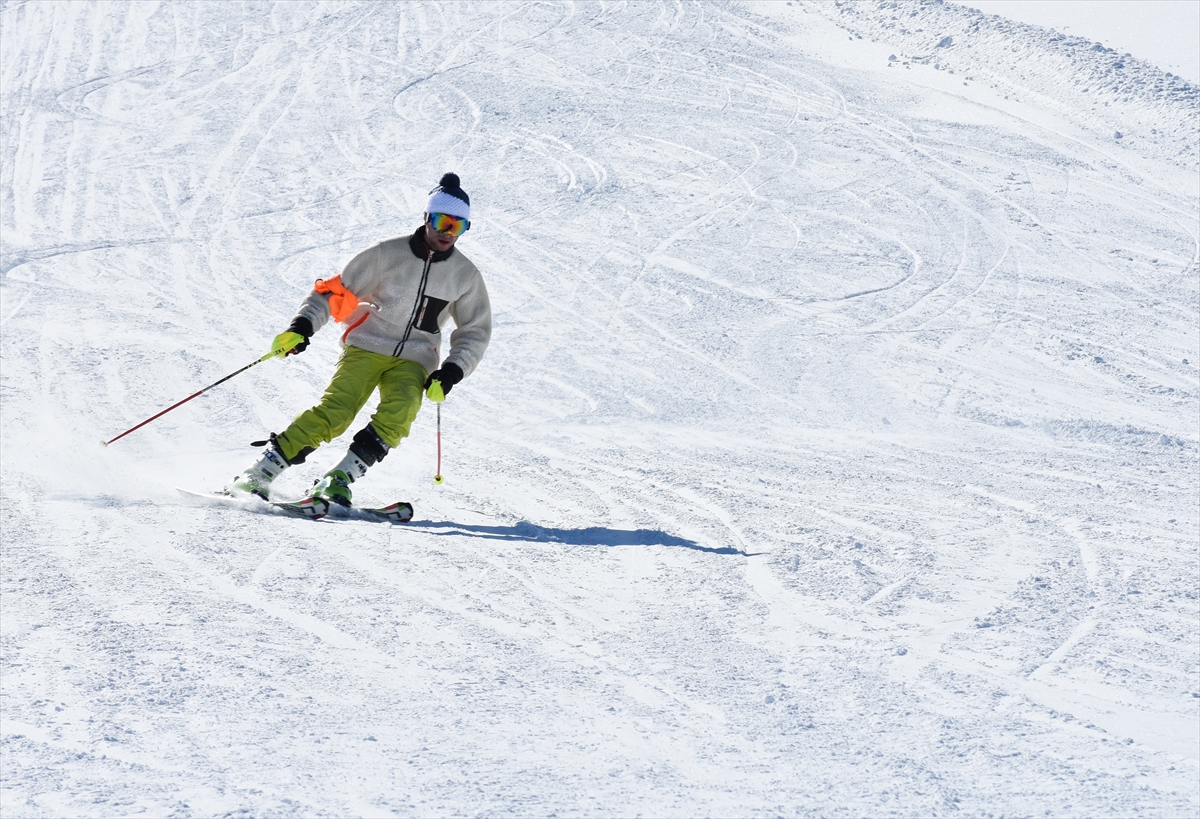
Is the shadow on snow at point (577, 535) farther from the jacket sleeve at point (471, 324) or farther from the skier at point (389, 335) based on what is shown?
the jacket sleeve at point (471, 324)

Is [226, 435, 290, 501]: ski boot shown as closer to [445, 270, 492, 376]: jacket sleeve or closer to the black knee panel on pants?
the black knee panel on pants

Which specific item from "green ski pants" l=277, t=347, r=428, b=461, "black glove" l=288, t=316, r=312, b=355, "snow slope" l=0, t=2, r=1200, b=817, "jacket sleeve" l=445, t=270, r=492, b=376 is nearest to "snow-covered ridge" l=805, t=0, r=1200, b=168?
"snow slope" l=0, t=2, r=1200, b=817

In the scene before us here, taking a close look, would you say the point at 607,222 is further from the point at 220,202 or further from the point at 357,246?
Answer: the point at 220,202

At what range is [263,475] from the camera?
5.40 meters

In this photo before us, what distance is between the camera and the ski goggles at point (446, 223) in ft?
18.2

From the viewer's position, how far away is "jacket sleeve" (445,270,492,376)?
19.1 ft

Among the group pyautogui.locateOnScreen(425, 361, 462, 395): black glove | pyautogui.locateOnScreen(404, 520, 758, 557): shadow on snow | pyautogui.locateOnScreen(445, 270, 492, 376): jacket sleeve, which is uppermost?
pyautogui.locateOnScreen(445, 270, 492, 376): jacket sleeve

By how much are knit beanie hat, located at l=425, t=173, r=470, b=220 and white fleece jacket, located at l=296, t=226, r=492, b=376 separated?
18 centimetres

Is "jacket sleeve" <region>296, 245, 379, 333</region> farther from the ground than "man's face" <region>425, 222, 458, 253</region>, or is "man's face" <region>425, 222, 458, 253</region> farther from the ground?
"man's face" <region>425, 222, 458, 253</region>

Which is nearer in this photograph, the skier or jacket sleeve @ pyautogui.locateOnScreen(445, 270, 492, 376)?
the skier

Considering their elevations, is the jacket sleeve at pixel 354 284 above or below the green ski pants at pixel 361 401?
above

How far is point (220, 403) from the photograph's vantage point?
7043 mm

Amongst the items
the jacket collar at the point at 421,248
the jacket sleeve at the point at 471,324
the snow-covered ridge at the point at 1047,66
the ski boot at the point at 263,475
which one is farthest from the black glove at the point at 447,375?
the snow-covered ridge at the point at 1047,66

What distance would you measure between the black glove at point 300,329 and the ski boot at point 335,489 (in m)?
0.61
